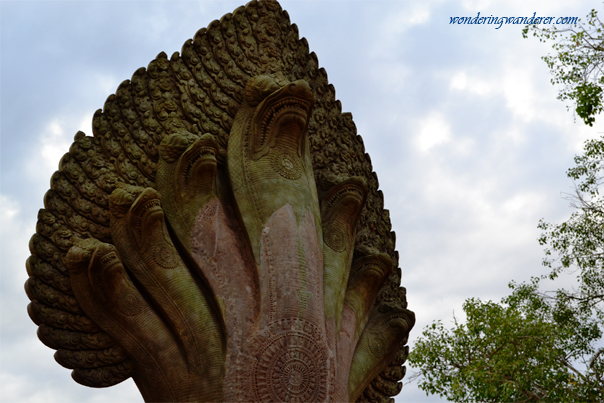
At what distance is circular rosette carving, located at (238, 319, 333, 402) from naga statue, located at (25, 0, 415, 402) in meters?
0.01

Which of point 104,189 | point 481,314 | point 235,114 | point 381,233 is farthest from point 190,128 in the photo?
point 481,314

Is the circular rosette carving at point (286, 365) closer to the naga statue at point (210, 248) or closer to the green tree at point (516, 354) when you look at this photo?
the naga statue at point (210, 248)

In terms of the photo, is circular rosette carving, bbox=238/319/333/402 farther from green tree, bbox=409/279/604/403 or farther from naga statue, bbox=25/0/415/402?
green tree, bbox=409/279/604/403

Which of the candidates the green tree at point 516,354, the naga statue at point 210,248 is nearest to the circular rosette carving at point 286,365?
the naga statue at point 210,248

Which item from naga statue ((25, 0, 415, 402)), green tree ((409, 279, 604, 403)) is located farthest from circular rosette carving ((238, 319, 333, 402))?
green tree ((409, 279, 604, 403))

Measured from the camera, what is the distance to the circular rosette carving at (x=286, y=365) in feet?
18.5

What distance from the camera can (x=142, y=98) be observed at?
6.56 meters

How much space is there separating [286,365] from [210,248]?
1.11 metres

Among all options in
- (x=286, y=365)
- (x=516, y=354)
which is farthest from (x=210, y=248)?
(x=516, y=354)

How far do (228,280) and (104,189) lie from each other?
1252 mm

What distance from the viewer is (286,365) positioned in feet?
18.8

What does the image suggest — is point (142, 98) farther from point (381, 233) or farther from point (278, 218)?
point (381, 233)

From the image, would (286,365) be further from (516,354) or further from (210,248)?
(516,354)

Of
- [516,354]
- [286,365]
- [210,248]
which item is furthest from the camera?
[516,354]
